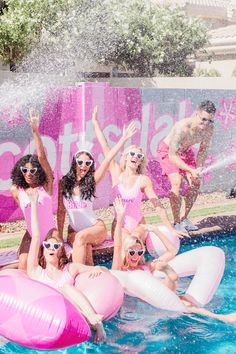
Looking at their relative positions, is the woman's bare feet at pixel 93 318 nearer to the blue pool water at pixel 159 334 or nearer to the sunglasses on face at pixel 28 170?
the blue pool water at pixel 159 334

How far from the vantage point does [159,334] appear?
500 centimetres

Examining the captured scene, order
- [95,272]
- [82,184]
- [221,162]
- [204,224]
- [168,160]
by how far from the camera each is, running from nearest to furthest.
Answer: [95,272]
[82,184]
[168,160]
[204,224]
[221,162]

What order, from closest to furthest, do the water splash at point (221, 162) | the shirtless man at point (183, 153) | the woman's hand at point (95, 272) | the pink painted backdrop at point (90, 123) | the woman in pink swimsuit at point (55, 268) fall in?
the woman in pink swimsuit at point (55, 268), the woman's hand at point (95, 272), the shirtless man at point (183, 153), the pink painted backdrop at point (90, 123), the water splash at point (221, 162)

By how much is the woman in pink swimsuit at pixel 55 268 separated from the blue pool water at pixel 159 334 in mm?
309

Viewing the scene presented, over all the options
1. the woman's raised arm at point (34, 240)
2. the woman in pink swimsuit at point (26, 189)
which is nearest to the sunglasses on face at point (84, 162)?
the woman in pink swimsuit at point (26, 189)

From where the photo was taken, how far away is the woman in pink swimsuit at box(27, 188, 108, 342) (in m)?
4.63

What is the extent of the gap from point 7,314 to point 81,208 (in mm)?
1700

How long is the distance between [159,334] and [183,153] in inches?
134

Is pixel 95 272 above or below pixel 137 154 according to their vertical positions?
below

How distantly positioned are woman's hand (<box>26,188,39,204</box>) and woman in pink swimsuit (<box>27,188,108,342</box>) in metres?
0.10

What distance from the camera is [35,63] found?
74.4 feet

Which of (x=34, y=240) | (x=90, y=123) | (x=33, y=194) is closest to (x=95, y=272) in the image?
(x=34, y=240)

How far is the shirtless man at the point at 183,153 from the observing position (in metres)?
7.65

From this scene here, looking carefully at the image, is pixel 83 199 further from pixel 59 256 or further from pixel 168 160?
pixel 168 160
